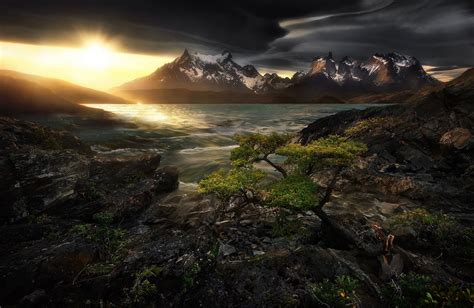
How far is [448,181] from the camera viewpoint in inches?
926

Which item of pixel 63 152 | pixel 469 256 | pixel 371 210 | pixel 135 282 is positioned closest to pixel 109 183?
pixel 63 152

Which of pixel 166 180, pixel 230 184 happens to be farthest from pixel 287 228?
pixel 166 180

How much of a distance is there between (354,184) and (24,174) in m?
21.3

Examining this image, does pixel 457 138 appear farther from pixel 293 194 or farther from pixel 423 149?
pixel 293 194

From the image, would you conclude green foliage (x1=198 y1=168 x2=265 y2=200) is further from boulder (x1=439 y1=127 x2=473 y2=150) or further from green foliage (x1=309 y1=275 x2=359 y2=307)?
boulder (x1=439 y1=127 x2=473 y2=150)

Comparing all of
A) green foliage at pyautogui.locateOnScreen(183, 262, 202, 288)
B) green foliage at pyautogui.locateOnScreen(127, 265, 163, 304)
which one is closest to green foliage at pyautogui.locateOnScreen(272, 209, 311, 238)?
green foliage at pyautogui.locateOnScreen(183, 262, 202, 288)

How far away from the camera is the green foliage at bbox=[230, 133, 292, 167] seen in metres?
14.1

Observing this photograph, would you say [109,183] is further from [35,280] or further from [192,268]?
[192,268]

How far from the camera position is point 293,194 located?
12.2m

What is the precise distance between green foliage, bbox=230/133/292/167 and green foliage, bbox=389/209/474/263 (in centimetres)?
660

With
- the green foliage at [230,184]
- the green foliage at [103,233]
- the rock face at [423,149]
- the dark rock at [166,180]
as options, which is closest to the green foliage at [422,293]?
the green foliage at [230,184]

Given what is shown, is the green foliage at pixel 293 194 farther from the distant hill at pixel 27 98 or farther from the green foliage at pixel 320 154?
the distant hill at pixel 27 98

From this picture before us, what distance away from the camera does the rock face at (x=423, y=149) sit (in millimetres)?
20859

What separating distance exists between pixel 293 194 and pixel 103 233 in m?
9.32
